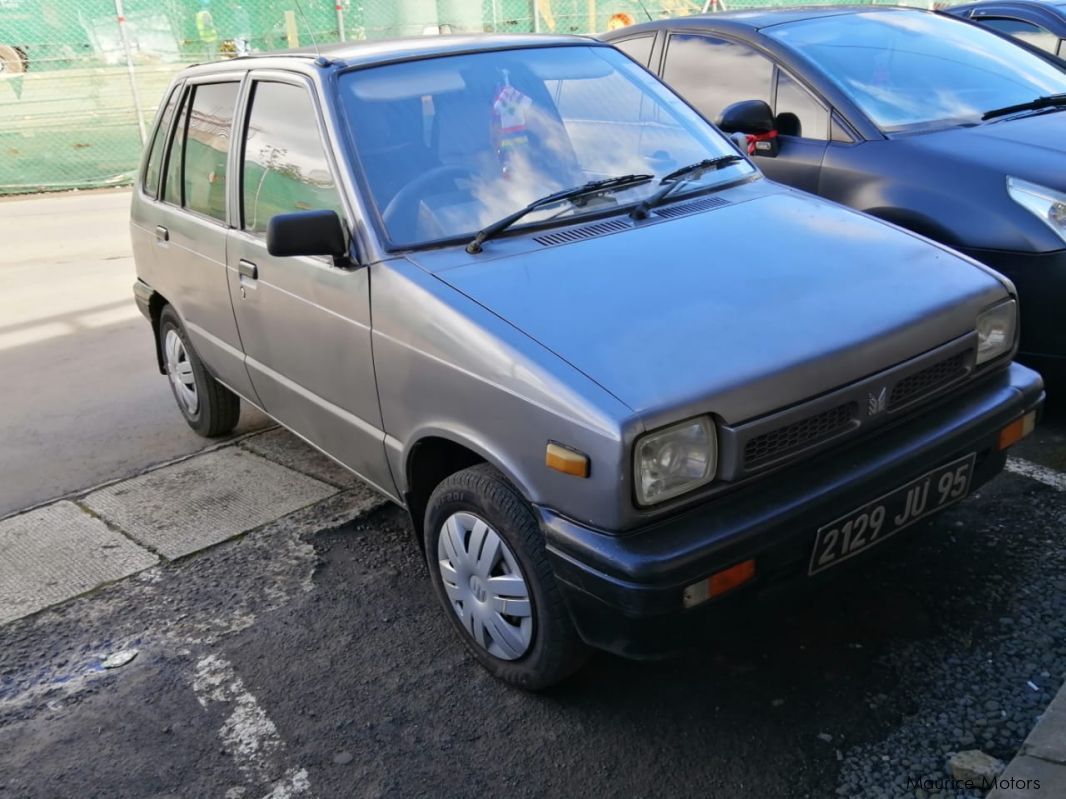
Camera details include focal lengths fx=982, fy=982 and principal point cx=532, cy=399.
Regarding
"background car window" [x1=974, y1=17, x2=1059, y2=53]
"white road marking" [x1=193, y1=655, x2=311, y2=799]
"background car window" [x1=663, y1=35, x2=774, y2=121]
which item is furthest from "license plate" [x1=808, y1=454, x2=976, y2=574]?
→ "background car window" [x1=974, y1=17, x2=1059, y2=53]

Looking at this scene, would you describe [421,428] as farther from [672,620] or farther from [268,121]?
[268,121]

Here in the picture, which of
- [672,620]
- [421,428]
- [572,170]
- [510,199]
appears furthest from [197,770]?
[572,170]

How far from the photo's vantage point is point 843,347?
2.58m

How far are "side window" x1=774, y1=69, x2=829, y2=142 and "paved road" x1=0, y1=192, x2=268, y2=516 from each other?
10.4ft

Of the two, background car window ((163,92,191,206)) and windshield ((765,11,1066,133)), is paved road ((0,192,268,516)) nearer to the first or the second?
background car window ((163,92,191,206))

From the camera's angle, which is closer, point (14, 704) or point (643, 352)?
point (643, 352)

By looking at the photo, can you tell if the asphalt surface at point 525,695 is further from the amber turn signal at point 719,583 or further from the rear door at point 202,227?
the rear door at point 202,227

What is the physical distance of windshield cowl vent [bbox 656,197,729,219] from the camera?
3.29 metres

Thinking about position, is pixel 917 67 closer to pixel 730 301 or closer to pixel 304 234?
pixel 730 301

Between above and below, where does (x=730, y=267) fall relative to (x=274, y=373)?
above

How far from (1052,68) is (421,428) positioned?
4456 mm

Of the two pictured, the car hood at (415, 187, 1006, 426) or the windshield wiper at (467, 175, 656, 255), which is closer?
the car hood at (415, 187, 1006, 426)

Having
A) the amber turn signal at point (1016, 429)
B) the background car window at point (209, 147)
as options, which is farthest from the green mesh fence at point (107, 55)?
the amber turn signal at point (1016, 429)

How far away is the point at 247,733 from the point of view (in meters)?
2.89
